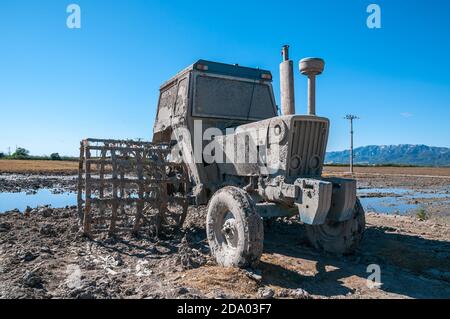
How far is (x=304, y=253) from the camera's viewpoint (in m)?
6.09

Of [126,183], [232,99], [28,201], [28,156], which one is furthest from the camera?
[28,156]

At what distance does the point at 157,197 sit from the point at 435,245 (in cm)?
517

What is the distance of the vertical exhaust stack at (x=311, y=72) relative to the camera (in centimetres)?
595

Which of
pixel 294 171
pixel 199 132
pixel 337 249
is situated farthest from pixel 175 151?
pixel 337 249

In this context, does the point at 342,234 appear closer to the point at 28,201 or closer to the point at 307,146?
the point at 307,146

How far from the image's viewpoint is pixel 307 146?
5.52 metres

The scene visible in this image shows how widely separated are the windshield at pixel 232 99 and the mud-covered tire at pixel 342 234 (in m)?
2.81

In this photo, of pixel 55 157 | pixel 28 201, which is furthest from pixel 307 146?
pixel 55 157

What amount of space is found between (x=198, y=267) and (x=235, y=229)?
720 millimetres

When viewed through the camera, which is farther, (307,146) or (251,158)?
(251,158)
